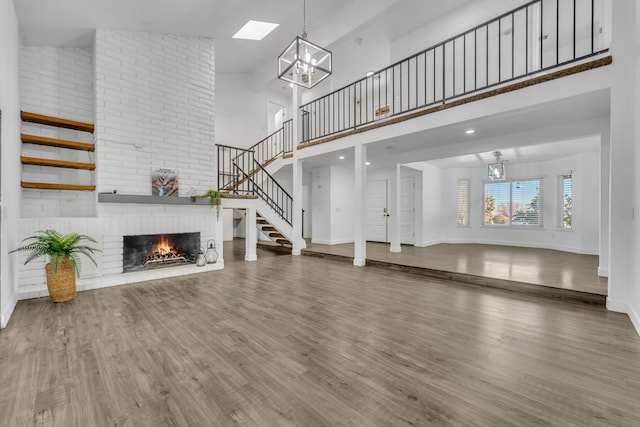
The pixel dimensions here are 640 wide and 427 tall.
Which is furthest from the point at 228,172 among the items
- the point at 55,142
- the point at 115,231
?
the point at 55,142

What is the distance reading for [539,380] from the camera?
5.83 feet

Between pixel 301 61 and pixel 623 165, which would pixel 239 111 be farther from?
pixel 623 165

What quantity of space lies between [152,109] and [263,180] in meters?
4.16

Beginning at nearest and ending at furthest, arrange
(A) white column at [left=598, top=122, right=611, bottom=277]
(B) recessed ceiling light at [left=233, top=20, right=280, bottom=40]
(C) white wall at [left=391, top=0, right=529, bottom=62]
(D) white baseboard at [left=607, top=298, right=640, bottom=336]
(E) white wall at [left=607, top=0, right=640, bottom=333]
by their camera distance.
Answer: (D) white baseboard at [left=607, top=298, right=640, bottom=336] < (E) white wall at [left=607, top=0, right=640, bottom=333] < (A) white column at [left=598, top=122, right=611, bottom=277] < (C) white wall at [left=391, top=0, right=529, bottom=62] < (B) recessed ceiling light at [left=233, top=20, right=280, bottom=40]

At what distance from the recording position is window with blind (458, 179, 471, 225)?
9234mm

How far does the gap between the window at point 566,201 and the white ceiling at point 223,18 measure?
5302 millimetres

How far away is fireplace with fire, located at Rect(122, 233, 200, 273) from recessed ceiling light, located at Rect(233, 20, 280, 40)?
453cm

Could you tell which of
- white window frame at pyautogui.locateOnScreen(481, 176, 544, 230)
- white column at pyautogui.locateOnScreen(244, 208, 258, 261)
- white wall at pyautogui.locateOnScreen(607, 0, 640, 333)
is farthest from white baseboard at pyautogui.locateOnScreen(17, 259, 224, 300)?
white window frame at pyautogui.locateOnScreen(481, 176, 544, 230)

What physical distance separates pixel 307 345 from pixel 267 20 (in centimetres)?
623

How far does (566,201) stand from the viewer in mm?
7496

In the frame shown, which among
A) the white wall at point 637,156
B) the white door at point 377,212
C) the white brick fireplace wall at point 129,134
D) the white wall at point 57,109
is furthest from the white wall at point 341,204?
the white wall at point 637,156

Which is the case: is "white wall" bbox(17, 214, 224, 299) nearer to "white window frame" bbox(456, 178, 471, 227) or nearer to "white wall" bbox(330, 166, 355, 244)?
"white wall" bbox(330, 166, 355, 244)

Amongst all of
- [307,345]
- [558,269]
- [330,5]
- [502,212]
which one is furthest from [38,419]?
[502,212]

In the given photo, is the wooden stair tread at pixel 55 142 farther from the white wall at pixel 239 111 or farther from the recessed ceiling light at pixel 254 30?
the white wall at pixel 239 111
